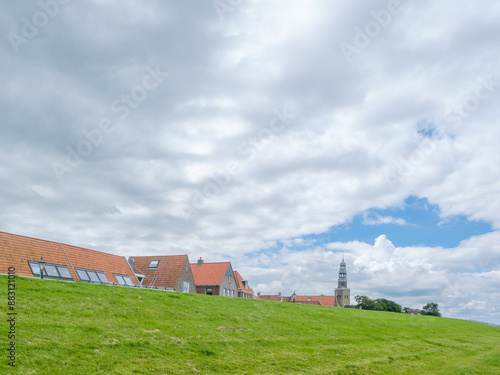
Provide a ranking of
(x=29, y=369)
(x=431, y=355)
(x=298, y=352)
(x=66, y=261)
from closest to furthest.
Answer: (x=29, y=369), (x=298, y=352), (x=431, y=355), (x=66, y=261)

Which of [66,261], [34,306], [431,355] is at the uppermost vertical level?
[66,261]

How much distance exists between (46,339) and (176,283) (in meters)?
42.4

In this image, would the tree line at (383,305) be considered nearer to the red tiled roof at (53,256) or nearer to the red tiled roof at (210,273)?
the red tiled roof at (210,273)

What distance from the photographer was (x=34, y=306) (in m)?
16.8

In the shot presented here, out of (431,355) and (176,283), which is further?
(176,283)

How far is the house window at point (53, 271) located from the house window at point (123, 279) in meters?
7.53

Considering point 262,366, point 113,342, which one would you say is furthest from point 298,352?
point 113,342

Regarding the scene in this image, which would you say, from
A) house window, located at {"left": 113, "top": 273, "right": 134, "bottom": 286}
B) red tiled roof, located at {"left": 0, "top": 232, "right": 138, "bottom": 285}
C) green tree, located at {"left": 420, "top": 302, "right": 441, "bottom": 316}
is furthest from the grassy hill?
green tree, located at {"left": 420, "top": 302, "right": 441, "bottom": 316}

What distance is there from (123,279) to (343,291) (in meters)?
137

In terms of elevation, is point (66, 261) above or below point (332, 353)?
above

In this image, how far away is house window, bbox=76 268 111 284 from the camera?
4056 cm

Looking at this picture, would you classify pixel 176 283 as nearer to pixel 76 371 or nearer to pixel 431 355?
pixel 431 355

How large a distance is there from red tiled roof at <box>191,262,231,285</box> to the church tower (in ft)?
340

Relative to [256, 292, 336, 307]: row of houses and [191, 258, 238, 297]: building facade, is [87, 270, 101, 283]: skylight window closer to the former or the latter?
[191, 258, 238, 297]: building facade
